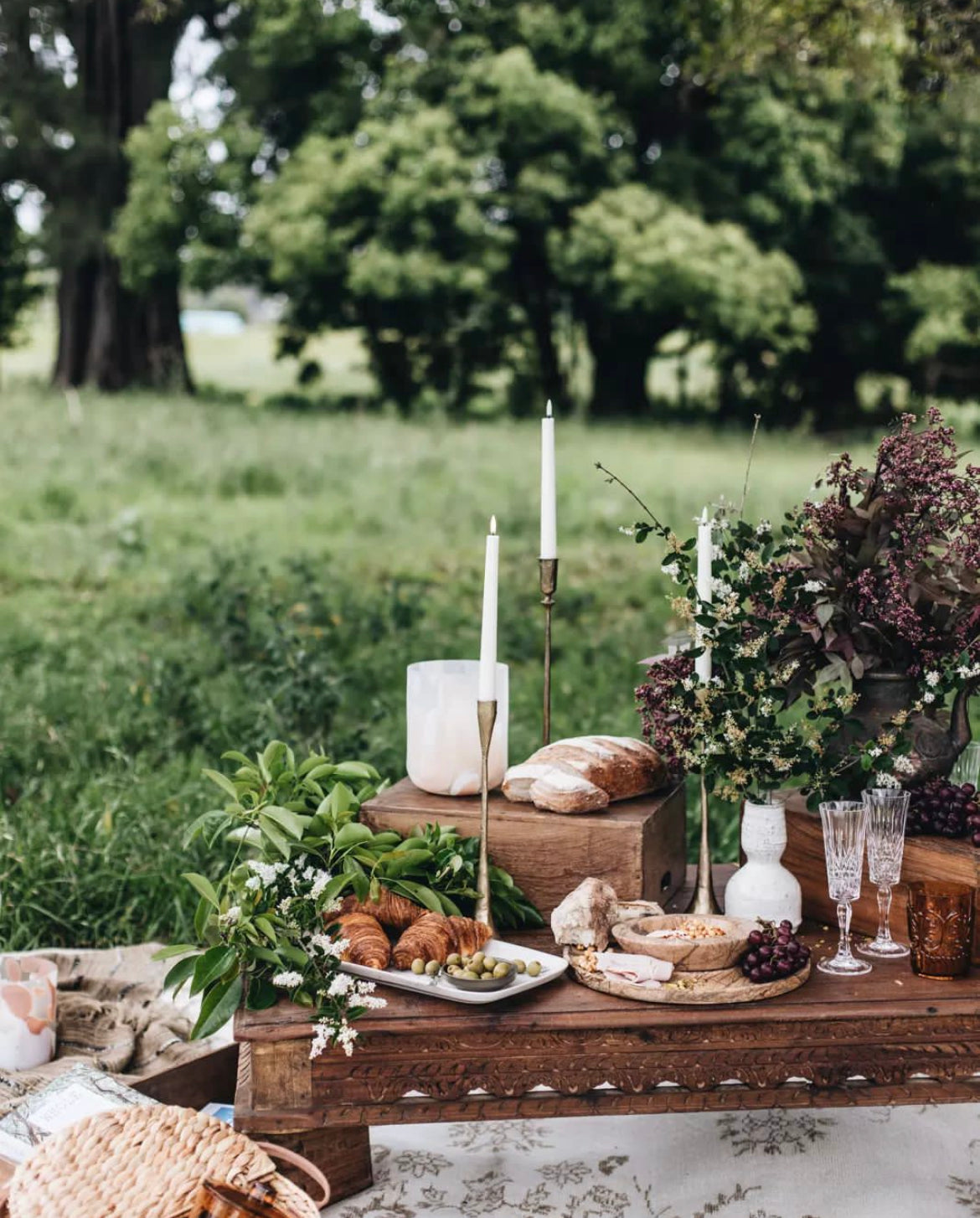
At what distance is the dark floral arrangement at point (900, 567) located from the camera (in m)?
2.08

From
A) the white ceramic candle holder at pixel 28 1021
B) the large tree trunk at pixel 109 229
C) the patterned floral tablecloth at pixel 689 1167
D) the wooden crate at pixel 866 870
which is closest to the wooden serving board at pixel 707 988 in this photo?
the wooden crate at pixel 866 870

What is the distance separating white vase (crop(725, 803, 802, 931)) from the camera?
6.83 ft

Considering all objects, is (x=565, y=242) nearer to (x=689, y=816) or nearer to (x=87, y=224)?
(x=87, y=224)

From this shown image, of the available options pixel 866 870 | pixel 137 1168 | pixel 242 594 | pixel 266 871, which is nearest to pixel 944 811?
pixel 866 870

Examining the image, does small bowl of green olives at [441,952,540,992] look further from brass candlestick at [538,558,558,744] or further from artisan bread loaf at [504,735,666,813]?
brass candlestick at [538,558,558,744]

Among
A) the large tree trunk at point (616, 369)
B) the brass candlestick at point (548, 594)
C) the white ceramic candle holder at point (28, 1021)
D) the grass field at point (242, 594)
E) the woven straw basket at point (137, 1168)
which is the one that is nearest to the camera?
the woven straw basket at point (137, 1168)

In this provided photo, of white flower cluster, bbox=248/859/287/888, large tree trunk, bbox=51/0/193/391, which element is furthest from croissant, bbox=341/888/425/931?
large tree trunk, bbox=51/0/193/391

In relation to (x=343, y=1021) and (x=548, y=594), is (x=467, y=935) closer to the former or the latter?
(x=343, y=1021)

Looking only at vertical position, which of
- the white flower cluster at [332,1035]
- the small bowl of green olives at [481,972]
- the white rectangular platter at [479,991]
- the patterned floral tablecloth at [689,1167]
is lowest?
the patterned floral tablecloth at [689,1167]

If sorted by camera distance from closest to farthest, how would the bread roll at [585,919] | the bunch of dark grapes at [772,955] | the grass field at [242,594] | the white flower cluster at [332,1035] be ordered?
the white flower cluster at [332,1035] → the bunch of dark grapes at [772,955] → the bread roll at [585,919] → the grass field at [242,594]

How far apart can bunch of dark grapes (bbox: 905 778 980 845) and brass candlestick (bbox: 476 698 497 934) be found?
0.65 m

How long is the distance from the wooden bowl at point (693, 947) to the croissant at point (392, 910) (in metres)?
0.30

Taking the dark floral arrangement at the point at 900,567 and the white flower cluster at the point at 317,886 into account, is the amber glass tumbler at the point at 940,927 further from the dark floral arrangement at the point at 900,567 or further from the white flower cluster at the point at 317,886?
the white flower cluster at the point at 317,886

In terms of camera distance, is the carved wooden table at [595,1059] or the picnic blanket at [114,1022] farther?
the picnic blanket at [114,1022]
